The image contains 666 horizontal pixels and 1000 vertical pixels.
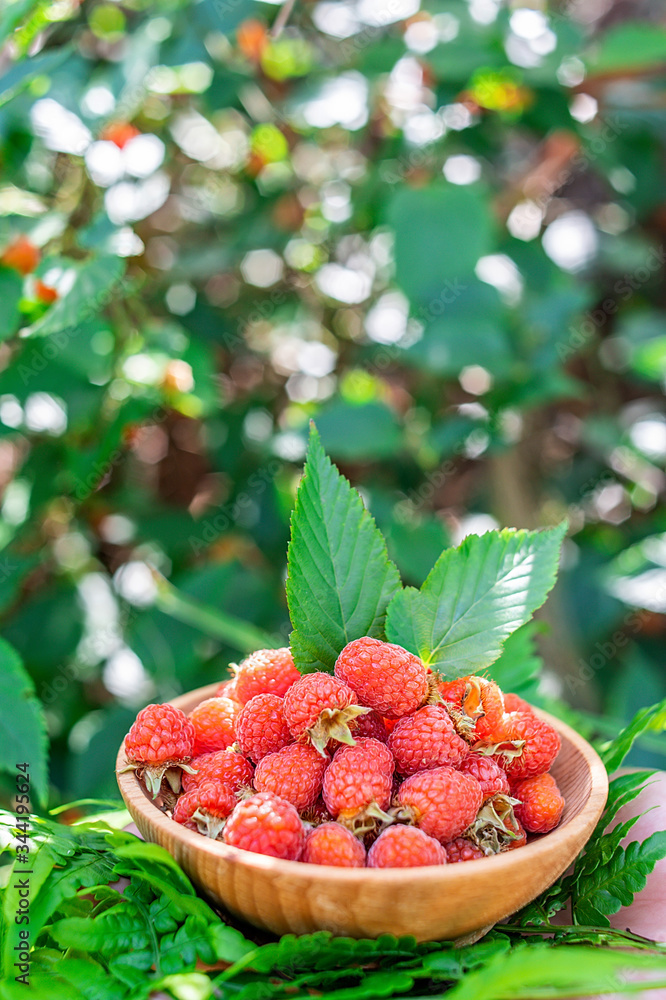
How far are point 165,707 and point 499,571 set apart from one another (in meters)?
0.20

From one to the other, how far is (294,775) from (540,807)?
0.12 m

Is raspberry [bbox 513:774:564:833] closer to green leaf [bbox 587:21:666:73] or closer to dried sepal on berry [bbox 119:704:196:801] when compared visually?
dried sepal on berry [bbox 119:704:196:801]

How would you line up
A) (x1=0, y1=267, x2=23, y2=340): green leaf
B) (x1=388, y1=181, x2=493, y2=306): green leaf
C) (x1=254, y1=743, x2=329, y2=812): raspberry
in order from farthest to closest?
(x1=388, y1=181, x2=493, y2=306): green leaf, (x1=0, y1=267, x2=23, y2=340): green leaf, (x1=254, y1=743, x2=329, y2=812): raspberry

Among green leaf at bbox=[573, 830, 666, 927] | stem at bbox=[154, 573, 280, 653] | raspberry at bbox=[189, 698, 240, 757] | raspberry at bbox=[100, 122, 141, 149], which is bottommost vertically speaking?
stem at bbox=[154, 573, 280, 653]

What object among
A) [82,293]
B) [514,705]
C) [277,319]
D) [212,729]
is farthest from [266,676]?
[277,319]

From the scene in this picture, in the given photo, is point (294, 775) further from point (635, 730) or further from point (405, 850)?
Result: point (635, 730)

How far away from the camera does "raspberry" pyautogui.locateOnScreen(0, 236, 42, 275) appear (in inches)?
26.0

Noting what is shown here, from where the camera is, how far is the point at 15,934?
1.14 ft

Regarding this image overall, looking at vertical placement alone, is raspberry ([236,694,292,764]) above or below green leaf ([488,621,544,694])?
above

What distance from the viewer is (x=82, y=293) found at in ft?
1.84

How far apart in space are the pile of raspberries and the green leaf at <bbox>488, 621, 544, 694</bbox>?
0.14m

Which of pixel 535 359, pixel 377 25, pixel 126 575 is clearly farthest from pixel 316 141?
pixel 126 575

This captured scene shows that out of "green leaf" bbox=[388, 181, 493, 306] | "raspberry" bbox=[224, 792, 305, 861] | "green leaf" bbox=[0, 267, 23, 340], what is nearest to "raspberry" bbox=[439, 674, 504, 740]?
"raspberry" bbox=[224, 792, 305, 861]

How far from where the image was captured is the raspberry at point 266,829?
331 mm
